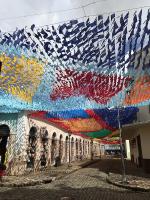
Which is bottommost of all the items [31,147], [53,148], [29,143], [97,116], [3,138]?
[31,147]

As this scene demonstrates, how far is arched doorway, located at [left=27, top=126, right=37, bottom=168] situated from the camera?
1956 cm

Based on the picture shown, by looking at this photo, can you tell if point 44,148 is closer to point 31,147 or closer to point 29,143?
point 31,147

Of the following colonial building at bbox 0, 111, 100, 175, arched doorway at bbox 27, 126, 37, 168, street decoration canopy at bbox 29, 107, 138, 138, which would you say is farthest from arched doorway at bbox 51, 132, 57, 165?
street decoration canopy at bbox 29, 107, 138, 138

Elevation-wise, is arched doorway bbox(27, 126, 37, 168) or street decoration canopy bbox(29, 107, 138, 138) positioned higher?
street decoration canopy bbox(29, 107, 138, 138)

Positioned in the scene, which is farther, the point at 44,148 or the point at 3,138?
the point at 44,148

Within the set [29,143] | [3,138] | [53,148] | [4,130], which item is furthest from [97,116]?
[53,148]

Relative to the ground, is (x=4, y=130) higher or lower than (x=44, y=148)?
higher

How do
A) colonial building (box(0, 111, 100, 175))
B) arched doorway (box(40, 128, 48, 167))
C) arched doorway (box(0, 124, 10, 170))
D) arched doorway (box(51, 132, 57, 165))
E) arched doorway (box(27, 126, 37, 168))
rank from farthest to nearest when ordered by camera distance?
arched doorway (box(51, 132, 57, 165)), arched doorway (box(40, 128, 48, 167)), arched doorway (box(27, 126, 37, 168)), arched doorway (box(0, 124, 10, 170)), colonial building (box(0, 111, 100, 175))

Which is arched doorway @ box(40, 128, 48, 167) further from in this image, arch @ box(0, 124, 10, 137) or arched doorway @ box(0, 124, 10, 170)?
arch @ box(0, 124, 10, 137)

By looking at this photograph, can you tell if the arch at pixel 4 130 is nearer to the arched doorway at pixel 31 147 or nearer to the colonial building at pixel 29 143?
the colonial building at pixel 29 143

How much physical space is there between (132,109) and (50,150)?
1019 centimetres

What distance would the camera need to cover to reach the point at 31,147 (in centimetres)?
1978

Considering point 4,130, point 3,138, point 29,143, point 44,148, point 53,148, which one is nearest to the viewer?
point 4,130

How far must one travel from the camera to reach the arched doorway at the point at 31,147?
19562mm
